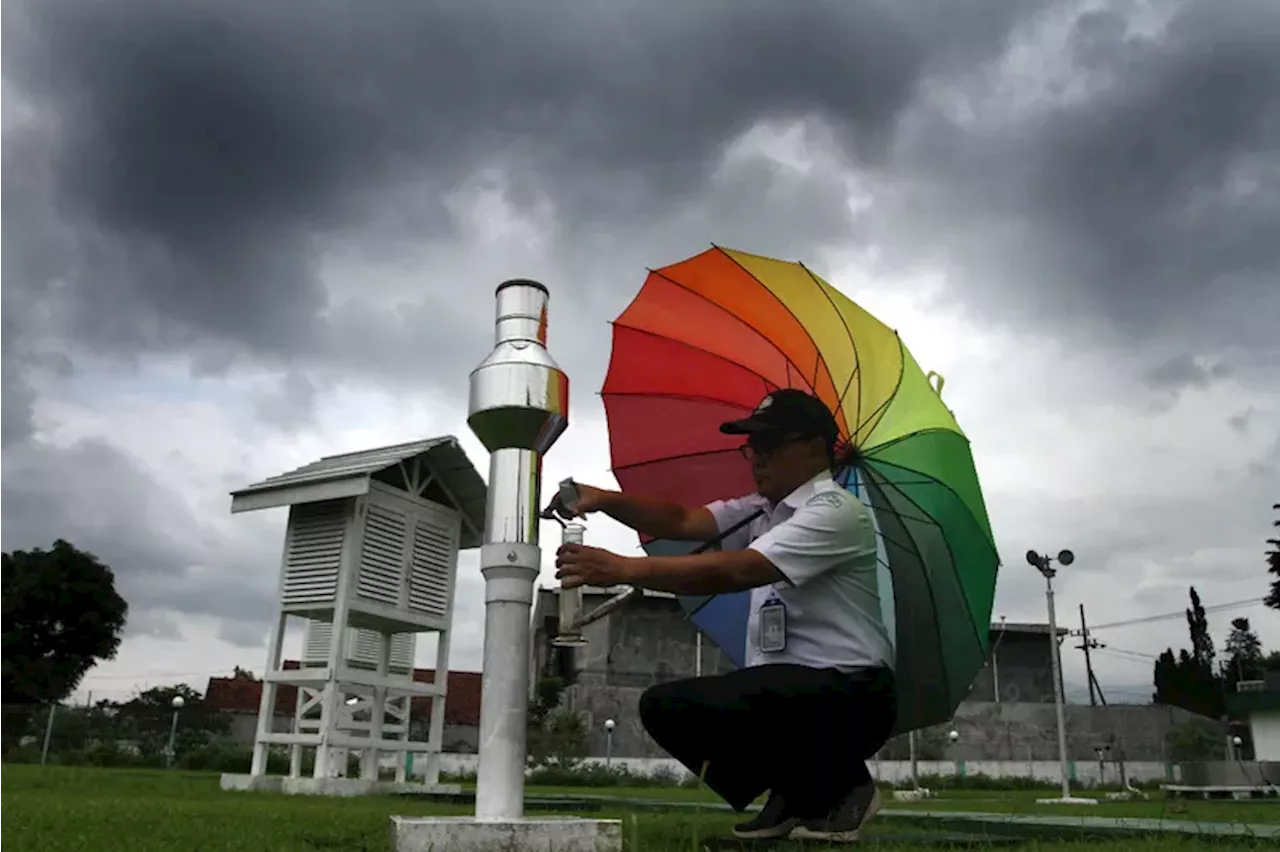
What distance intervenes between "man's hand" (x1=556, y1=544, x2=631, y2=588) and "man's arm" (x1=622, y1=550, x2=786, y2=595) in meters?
0.02

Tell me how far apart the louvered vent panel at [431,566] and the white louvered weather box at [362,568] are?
0.01m

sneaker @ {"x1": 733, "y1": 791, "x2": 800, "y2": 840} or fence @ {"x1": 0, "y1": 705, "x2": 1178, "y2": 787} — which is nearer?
sneaker @ {"x1": 733, "y1": 791, "x2": 800, "y2": 840}

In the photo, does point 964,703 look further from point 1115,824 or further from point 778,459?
point 778,459

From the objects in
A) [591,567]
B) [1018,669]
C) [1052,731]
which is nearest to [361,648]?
[591,567]

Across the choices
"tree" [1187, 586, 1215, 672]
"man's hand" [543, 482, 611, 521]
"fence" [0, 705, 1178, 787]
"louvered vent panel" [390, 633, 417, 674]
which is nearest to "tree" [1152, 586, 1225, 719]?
"tree" [1187, 586, 1215, 672]

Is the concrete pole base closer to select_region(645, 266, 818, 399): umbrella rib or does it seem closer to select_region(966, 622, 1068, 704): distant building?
select_region(645, 266, 818, 399): umbrella rib

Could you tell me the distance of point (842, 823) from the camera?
3.68m

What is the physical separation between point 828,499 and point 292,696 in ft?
127

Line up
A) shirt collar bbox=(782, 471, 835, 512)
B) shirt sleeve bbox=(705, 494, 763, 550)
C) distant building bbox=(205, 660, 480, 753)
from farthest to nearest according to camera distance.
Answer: distant building bbox=(205, 660, 480, 753) → shirt sleeve bbox=(705, 494, 763, 550) → shirt collar bbox=(782, 471, 835, 512)

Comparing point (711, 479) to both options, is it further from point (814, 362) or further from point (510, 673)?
point (510, 673)

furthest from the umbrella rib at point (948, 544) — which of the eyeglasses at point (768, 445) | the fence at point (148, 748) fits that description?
the fence at point (148, 748)

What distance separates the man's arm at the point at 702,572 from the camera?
3.10 meters

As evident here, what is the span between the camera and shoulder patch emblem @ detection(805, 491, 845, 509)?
3.56 m

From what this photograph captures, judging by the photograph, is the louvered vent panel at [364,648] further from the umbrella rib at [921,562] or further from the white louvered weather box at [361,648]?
the umbrella rib at [921,562]
